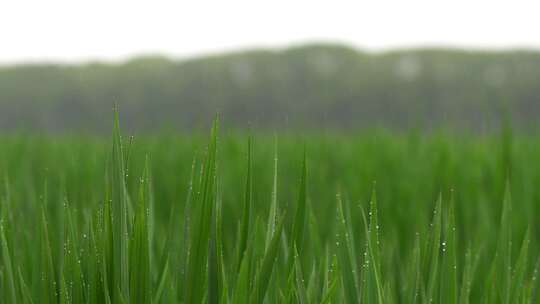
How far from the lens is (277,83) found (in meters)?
12.6

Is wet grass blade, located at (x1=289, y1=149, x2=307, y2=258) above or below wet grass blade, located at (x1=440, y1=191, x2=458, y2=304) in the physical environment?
above

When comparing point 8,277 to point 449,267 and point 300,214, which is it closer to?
point 300,214

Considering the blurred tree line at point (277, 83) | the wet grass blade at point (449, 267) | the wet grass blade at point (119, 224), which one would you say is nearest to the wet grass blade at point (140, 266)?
the wet grass blade at point (119, 224)

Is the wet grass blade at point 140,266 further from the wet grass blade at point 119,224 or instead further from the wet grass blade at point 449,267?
the wet grass blade at point 449,267

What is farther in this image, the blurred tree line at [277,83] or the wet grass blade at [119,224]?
the blurred tree line at [277,83]

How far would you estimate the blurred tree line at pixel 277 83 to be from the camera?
452 inches

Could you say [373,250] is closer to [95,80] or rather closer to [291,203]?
[291,203]

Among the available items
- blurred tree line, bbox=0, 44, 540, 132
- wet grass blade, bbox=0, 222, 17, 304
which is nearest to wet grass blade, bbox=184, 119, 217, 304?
wet grass blade, bbox=0, 222, 17, 304

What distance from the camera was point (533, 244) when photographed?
1141 mm

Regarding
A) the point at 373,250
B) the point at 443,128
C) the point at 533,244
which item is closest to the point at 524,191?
the point at 533,244

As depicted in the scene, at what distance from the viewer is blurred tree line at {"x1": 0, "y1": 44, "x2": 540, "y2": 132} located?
11.5 meters

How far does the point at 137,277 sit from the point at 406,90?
1191 centimetres

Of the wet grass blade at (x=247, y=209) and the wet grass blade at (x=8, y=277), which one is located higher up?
the wet grass blade at (x=247, y=209)

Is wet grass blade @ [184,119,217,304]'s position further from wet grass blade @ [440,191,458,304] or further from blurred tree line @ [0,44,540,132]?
blurred tree line @ [0,44,540,132]
